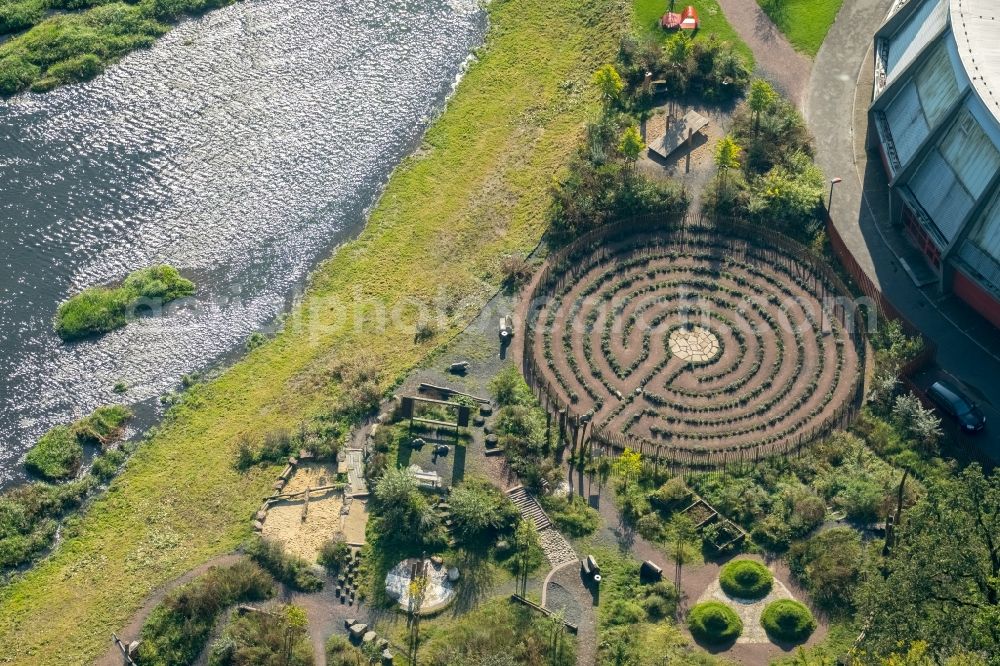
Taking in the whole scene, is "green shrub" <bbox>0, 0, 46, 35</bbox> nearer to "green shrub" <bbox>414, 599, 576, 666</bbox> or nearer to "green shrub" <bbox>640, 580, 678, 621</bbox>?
"green shrub" <bbox>414, 599, 576, 666</bbox>

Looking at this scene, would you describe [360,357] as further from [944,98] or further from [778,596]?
[944,98]

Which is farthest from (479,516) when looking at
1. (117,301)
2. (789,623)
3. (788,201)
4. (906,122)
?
(906,122)

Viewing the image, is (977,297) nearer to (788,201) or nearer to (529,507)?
(788,201)

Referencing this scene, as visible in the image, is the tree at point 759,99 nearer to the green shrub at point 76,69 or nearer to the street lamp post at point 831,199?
the street lamp post at point 831,199

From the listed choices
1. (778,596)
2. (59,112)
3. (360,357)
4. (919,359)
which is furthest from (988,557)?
(59,112)

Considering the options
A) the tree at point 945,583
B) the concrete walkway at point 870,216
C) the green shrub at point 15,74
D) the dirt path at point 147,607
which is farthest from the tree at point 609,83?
the green shrub at point 15,74
